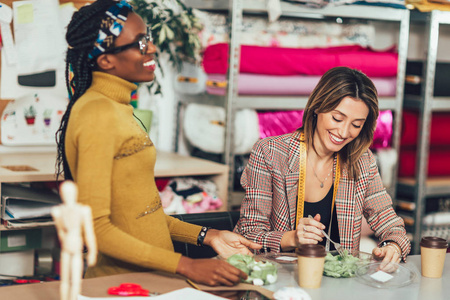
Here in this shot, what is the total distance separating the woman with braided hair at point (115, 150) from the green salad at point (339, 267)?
0.19 meters

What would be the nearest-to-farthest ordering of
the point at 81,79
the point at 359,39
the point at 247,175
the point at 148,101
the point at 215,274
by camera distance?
the point at 215,274
the point at 81,79
the point at 247,175
the point at 148,101
the point at 359,39

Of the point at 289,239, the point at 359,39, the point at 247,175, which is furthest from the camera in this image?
the point at 359,39

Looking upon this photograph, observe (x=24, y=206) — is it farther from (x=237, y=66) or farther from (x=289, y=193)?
(x=237, y=66)

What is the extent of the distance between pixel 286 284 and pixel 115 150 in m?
0.51

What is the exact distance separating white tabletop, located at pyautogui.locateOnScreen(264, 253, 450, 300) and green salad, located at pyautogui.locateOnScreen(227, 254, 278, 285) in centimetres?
2

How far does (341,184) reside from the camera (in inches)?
82.0

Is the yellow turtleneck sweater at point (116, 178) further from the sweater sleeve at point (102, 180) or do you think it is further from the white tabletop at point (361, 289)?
the white tabletop at point (361, 289)

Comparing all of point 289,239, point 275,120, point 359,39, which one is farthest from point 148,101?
point 289,239

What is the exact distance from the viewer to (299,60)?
9.87ft

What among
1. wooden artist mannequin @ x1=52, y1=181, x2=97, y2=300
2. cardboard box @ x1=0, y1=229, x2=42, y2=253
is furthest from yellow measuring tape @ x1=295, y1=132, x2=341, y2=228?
cardboard box @ x1=0, y1=229, x2=42, y2=253

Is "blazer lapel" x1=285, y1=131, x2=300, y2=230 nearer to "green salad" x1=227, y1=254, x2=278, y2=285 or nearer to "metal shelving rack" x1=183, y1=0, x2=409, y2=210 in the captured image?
"green salad" x1=227, y1=254, x2=278, y2=285

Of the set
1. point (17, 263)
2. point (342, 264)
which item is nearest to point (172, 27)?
A: point (17, 263)

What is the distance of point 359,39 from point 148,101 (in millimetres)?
1285

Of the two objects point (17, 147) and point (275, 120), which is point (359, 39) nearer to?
point (275, 120)
